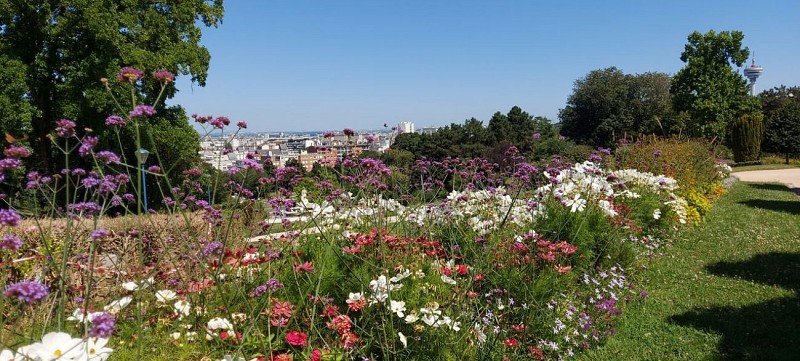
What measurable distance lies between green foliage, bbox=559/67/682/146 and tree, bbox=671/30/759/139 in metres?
10.0

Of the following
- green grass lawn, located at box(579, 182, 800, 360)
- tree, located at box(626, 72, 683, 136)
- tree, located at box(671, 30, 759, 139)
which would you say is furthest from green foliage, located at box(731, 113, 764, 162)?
green grass lawn, located at box(579, 182, 800, 360)

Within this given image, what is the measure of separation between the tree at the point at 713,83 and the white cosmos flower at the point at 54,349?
1006 inches

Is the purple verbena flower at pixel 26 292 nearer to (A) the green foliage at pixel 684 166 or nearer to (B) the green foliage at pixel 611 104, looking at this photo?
(A) the green foliage at pixel 684 166

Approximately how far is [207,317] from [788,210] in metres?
10.8

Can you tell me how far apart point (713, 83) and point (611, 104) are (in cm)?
1421

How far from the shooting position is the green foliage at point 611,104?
114 feet

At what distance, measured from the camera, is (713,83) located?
73.3ft

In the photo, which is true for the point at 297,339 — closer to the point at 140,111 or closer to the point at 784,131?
the point at 140,111

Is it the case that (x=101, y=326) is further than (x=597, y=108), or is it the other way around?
(x=597, y=108)

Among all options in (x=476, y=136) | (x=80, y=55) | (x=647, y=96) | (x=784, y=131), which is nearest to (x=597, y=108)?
(x=647, y=96)

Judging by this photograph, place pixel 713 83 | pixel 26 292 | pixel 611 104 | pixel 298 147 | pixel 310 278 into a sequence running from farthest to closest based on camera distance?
pixel 611 104, pixel 713 83, pixel 298 147, pixel 310 278, pixel 26 292

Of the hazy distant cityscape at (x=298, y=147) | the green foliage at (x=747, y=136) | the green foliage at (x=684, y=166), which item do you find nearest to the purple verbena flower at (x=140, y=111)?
the hazy distant cityscape at (x=298, y=147)

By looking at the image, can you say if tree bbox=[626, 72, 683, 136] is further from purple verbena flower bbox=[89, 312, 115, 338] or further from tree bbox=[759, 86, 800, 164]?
purple verbena flower bbox=[89, 312, 115, 338]

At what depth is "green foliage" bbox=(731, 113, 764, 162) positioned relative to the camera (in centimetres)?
2208
